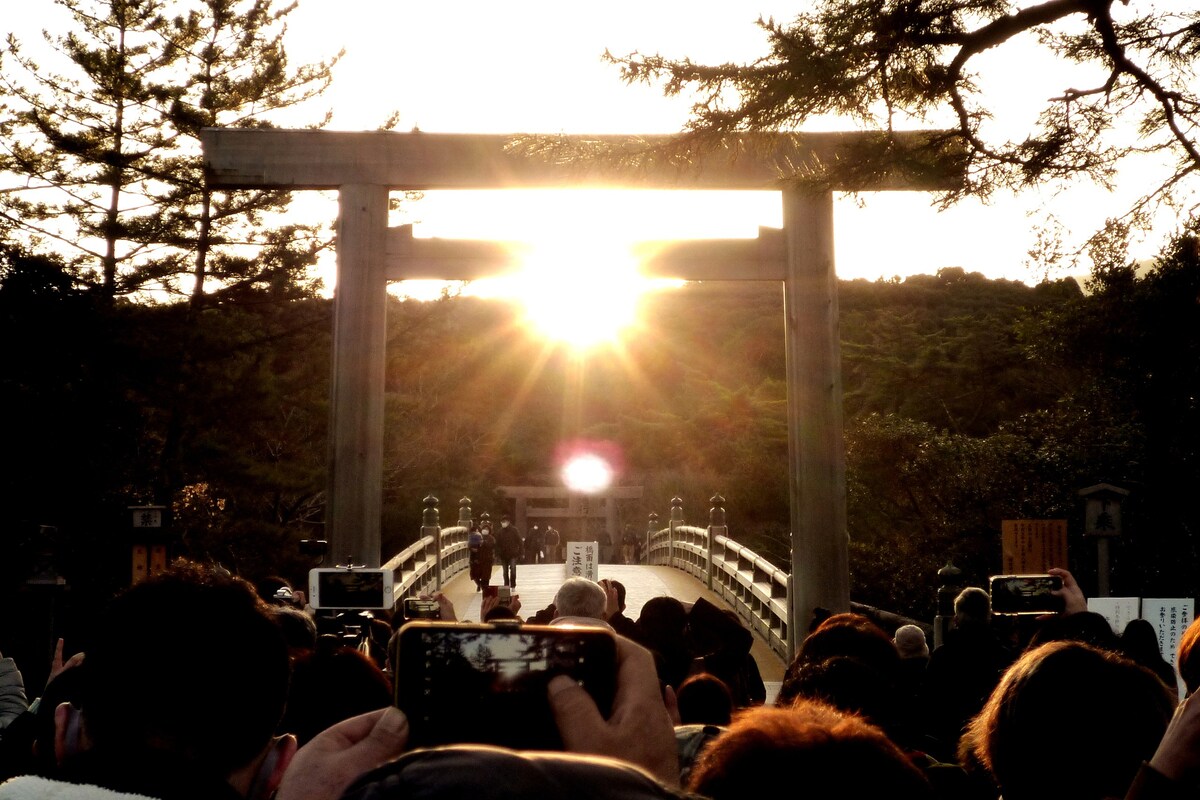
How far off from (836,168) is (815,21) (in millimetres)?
979

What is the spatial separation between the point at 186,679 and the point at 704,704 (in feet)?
6.85

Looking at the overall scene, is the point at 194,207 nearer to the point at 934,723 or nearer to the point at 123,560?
the point at 123,560

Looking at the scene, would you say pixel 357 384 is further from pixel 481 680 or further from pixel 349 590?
pixel 481 680

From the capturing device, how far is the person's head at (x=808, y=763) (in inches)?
51.2

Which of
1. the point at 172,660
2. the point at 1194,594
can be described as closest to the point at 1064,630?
the point at 172,660

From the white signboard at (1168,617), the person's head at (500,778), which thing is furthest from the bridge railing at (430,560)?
the person's head at (500,778)

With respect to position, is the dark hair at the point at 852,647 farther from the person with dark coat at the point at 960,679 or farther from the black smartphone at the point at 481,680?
the black smartphone at the point at 481,680

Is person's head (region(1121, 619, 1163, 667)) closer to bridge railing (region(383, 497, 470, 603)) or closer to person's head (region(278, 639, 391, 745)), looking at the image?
person's head (region(278, 639, 391, 745))

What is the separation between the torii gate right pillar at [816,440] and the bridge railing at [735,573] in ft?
3.32

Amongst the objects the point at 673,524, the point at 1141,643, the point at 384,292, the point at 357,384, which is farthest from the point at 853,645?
the point at 673,524

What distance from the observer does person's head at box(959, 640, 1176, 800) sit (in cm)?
183

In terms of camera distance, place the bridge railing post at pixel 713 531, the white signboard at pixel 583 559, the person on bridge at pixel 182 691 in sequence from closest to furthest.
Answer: the person on bridge at pixel 182 691 → the white signboard at pixel 583 559 → the bridge railing post at pixel 713 531

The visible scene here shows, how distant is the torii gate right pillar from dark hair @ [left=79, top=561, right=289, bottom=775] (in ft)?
28.1

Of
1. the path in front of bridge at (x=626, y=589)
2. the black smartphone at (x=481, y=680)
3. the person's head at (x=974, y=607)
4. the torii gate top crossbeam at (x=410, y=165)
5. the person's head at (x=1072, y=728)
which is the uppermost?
the torii gate top crossbeam at (x=410, y=165)
